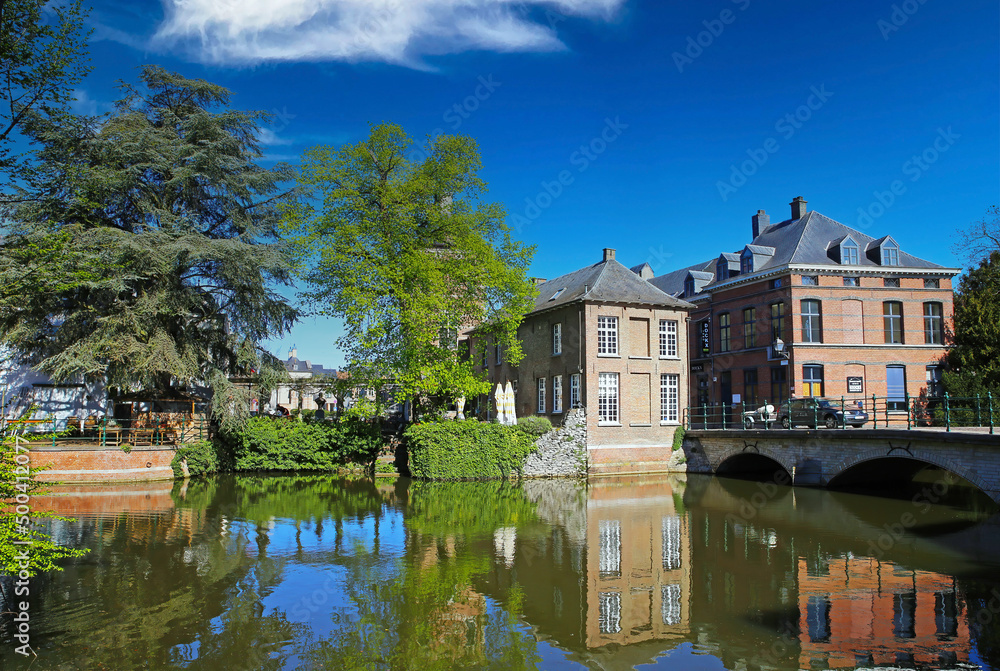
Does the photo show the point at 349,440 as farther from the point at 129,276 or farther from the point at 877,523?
the point at 877,523

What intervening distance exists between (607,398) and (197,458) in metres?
16.5

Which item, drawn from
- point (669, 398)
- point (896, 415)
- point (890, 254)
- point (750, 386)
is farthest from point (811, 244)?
point (669, 398)

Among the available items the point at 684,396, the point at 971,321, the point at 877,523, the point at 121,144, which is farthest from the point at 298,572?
the point at 971,321

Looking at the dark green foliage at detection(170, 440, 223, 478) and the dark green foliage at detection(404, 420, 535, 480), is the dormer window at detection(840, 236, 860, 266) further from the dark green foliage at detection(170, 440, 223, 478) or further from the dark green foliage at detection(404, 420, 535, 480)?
the dark green foliage at detection(170, 440, 223, 478)

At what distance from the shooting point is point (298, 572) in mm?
10781

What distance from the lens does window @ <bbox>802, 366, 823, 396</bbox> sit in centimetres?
2998

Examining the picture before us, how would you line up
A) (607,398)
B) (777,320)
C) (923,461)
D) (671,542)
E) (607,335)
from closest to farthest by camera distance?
(671,542) < (923,461) < (607,398) < (607,335) < (777,320)

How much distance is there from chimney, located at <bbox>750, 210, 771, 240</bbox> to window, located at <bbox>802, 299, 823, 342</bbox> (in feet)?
25.0

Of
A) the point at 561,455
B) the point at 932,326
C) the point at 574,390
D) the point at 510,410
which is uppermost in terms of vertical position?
the point at 932,326

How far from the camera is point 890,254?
3039 cm

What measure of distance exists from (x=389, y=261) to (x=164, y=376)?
977cm

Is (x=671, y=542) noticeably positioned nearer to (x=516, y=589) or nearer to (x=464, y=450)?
(x=516, y=589)

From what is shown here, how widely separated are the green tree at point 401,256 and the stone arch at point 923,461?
1315 centimetres

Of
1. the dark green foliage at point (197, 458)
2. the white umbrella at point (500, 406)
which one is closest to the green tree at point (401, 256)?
the white umbrella at point (500, 406)
